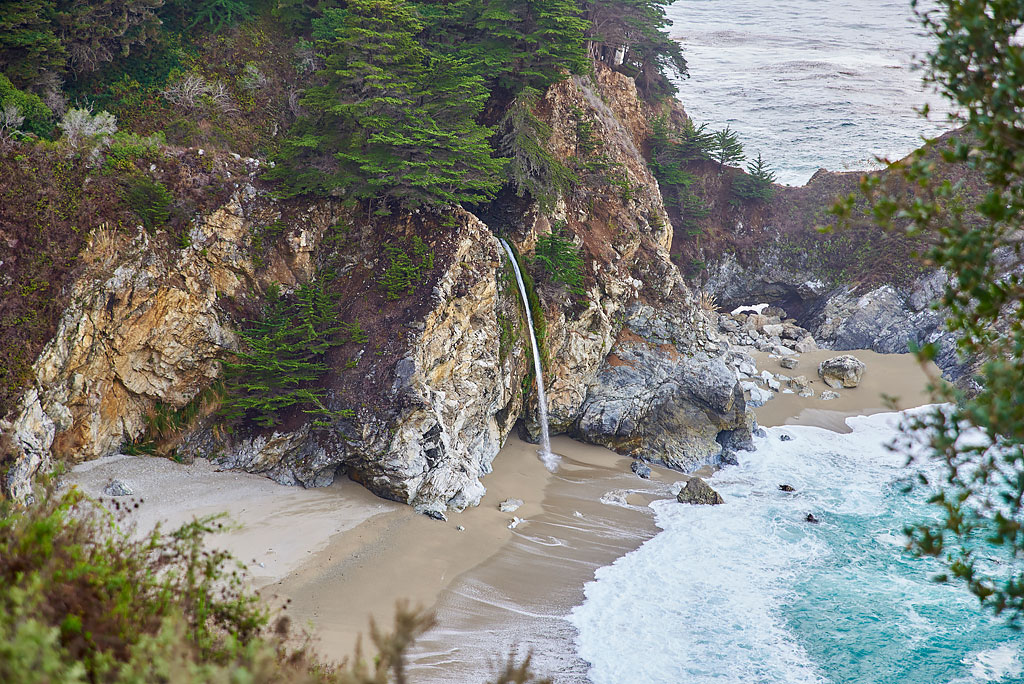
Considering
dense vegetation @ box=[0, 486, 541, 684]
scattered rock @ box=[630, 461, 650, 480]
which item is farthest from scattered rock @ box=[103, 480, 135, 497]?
scattered rock @ box=[630, 461, 650, 480]

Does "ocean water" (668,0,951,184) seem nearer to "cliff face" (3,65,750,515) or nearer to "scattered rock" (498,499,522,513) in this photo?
"cliff face" (3,65,750,515)

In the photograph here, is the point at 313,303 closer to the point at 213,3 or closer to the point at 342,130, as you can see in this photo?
the point at 342,130

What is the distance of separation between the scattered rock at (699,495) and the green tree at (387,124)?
9.41 metres

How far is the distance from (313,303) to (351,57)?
6.14 metres

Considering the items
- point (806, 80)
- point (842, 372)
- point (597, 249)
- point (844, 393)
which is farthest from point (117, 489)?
point (806, 80)

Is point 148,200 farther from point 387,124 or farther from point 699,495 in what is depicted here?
point 699,495

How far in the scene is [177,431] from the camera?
13.7 m

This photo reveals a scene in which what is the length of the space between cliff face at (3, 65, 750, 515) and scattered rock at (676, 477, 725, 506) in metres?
1.94

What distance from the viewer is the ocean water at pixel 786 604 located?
10469mm

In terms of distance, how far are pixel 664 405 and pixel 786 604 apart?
725cm

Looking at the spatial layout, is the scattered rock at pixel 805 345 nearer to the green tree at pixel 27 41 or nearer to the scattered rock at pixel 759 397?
the scattered rock at pixel 759 397

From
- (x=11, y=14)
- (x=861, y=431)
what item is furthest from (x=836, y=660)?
(x=11, y=14)

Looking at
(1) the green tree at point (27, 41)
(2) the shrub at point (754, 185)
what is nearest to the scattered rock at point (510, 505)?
(1) the green tree at point (27, 41)

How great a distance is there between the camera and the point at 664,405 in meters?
18.6
